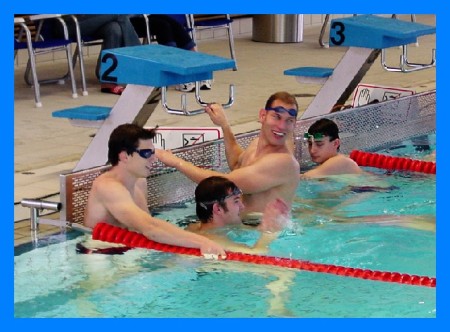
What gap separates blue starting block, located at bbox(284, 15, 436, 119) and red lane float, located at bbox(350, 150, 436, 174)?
586 mm

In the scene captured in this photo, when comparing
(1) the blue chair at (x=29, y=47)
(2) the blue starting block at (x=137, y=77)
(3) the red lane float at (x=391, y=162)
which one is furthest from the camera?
(1) the blue chair at (x=29, y=47)

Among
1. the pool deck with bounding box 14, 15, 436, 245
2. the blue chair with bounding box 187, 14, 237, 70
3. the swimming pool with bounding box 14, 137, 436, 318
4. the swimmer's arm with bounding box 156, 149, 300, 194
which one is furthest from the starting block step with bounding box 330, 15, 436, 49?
the blue chair with bounding box 187, 14, 237, 70

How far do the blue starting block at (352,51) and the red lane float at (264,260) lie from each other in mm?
2461

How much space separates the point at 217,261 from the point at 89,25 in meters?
4.78

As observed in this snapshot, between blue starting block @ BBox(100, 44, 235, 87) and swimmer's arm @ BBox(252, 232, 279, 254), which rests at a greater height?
blue starting block @ BBox(100, 44, 235, 87)

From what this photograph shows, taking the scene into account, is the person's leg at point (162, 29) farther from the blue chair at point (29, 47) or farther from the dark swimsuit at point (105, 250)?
the dark swimsuit at point (105, 250)

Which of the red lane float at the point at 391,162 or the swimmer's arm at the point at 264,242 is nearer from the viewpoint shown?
the swimmer's arm at the point at 264,242

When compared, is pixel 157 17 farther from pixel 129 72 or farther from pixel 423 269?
pixel 423 269

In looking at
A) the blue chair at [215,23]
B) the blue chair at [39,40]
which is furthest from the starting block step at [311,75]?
the blue chair at [215,23]

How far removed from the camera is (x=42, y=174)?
17.8 ft

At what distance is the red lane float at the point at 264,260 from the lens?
12.0 feet

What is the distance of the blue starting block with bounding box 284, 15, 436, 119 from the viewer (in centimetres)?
612

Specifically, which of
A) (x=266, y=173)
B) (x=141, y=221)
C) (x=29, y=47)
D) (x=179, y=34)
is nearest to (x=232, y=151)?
(x=266, y=173)

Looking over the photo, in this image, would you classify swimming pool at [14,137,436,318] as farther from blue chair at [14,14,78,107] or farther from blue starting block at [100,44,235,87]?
blue chair at [14,14,78,107]
